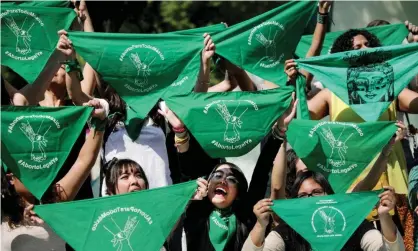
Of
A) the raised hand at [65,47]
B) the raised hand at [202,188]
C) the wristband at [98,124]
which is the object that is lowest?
the raised hand at [202,188]

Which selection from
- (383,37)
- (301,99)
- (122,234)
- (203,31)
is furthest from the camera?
(383,37)

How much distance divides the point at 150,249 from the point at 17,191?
101 cm

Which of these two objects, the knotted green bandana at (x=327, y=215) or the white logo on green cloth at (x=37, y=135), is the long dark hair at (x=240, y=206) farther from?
the white logo on green cloth at (x=37, y=135)

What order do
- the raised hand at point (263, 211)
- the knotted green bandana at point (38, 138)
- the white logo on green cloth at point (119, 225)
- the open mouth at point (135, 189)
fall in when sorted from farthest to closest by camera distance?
the open mouth at point (135, 189)
the knotted green bandana at point (38, 138)
the white logo on green cloth at point (119, 225)
the raised hand at point (263, 211)

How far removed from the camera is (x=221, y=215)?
809cm

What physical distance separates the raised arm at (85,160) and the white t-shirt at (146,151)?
41cm

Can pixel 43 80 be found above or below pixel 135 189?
above

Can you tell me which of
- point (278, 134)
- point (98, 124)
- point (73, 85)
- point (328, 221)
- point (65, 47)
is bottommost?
point (328, 221)

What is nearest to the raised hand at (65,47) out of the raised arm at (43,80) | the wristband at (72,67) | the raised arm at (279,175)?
the raised arm at (43,80)

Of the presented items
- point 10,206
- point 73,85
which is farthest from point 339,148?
point 10,206

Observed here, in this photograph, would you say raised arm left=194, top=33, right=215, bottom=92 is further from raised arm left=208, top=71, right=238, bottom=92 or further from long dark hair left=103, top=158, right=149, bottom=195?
long dark hair left=103, top=158, right=149, bottom=195

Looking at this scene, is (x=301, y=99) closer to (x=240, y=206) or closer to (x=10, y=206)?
(x=240, y=206)

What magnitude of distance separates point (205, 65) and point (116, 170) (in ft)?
3.39

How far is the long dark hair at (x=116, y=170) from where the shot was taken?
8.15 metres
